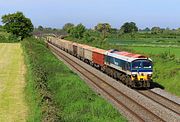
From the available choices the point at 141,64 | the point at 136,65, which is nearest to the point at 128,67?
the point at 136,65

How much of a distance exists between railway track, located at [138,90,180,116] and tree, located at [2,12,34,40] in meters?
102

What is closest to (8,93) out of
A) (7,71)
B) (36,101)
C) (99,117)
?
(36,101)

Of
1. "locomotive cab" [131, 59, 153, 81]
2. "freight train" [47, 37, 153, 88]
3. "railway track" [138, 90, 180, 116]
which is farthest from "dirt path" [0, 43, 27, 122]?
"railway track" [138, 90, 180, 116]

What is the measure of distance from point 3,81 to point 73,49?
137 feet

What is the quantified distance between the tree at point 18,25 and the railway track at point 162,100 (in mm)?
102394

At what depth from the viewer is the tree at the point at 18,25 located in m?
132

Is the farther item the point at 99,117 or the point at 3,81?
the point at 3,81

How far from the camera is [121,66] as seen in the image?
3741 centimetres

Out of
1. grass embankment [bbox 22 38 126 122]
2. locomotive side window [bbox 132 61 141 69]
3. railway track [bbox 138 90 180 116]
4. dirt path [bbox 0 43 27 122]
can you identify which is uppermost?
locomotive side window [bbox 132 61 141 69]

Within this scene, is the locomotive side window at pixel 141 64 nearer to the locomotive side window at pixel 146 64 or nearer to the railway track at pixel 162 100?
the locomotive side window at pixel 146 64

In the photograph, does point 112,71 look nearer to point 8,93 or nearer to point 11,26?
point 8,93

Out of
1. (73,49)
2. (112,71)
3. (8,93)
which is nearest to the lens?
(8,93)

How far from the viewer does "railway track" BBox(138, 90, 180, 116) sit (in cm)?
2684

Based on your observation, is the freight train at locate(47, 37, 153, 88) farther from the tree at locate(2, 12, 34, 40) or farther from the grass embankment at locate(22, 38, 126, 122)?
the tree at locate(2, 12, 34, 40)
